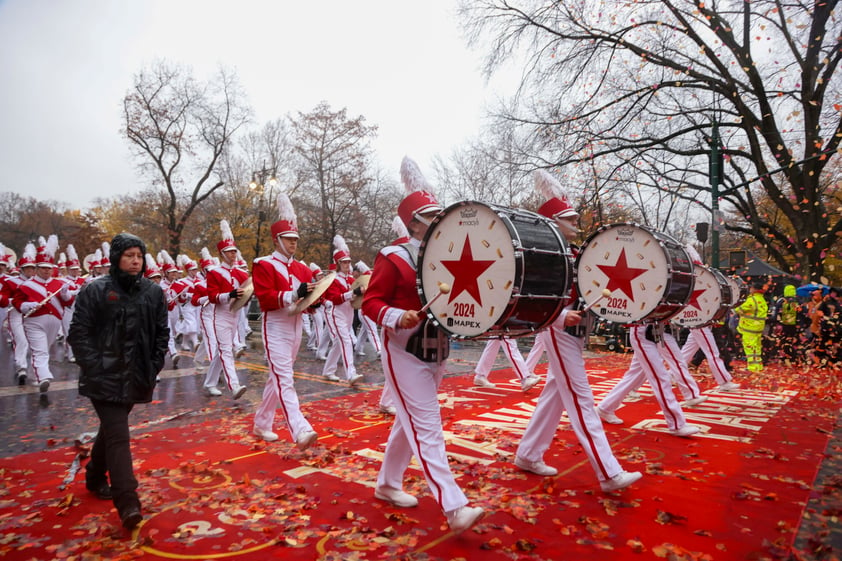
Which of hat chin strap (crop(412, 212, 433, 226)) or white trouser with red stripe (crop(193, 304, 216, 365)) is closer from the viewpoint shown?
hat chin strap (crop(412, 212, 433, 226))

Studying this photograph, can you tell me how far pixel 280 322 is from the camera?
5.75 m

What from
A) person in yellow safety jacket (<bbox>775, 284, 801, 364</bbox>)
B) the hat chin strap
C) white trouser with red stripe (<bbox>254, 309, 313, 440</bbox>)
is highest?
the hat chin strap

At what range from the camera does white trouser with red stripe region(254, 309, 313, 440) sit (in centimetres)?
540

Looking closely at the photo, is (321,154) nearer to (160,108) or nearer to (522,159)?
(160,108)

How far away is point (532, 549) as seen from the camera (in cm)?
326

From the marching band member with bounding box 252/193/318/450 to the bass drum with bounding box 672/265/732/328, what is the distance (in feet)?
19.0

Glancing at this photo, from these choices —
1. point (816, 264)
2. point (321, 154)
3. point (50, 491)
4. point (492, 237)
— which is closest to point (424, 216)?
point (492, 237)

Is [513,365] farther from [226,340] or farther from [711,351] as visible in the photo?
[226,340]

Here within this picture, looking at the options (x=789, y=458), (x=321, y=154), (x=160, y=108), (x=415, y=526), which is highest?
(x=160, y=108)

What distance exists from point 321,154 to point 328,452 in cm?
2508

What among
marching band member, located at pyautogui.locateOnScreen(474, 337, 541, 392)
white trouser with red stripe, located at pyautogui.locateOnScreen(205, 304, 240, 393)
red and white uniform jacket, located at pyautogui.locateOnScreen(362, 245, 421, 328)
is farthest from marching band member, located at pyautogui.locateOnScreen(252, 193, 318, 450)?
marching band member, located at pyautogui.locateOnScreen(474, 337, 541, 392)

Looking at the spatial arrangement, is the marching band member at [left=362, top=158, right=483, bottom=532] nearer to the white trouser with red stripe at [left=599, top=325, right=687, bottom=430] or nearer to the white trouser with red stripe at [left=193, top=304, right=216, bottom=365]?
the white trouser with red stripe at [left=599, top=325, right=687, bottom=430]

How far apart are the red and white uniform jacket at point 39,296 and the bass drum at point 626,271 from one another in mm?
8978

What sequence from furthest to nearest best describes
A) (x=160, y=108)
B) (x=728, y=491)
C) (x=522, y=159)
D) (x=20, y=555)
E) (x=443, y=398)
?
(x=160, y=108), (x=522, y=159), (x=443, y=398), (x=728, y=491), (x=20, y=555)
